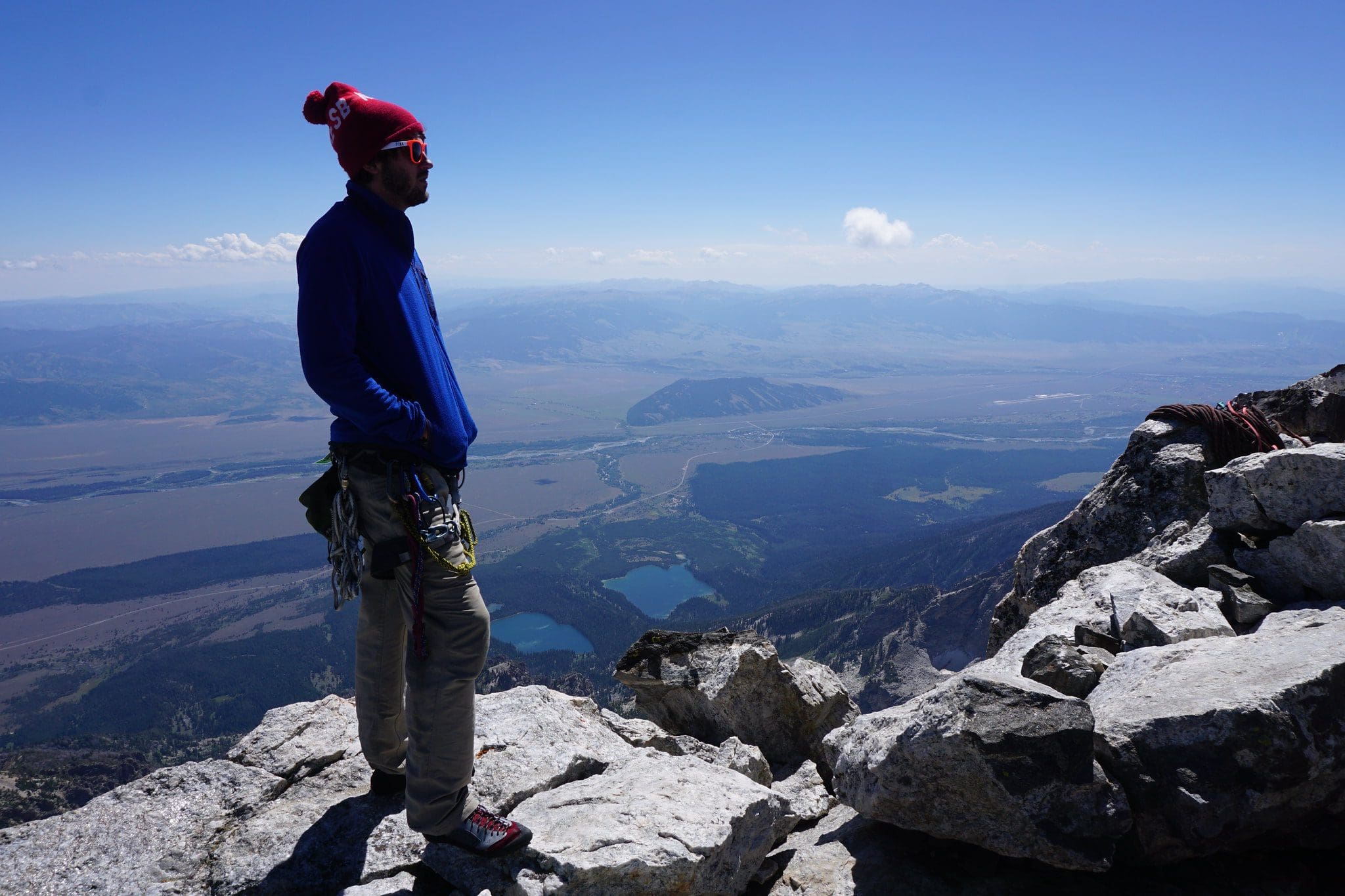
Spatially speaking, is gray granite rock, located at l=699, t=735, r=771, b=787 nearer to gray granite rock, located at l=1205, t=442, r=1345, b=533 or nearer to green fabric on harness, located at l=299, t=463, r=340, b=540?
green fabric on harness, located at l=299, t=463, r=340, b=540

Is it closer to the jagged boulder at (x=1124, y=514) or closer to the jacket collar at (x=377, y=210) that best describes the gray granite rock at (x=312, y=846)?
the jacket collar at (x=377, y=210)

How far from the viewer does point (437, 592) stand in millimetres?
4145

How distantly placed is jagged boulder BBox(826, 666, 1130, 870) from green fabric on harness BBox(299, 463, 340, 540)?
3907mm

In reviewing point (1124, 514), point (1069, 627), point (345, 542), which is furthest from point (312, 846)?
point (1124, 514)

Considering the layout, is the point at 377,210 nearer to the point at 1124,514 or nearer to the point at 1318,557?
the point at 1318,557

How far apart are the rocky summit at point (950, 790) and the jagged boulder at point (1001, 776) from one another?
0.01m

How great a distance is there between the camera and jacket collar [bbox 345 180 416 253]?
13.8ft

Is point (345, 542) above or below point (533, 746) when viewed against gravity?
above

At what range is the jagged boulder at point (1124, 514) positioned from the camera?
8.16m

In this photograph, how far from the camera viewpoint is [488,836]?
4199 mm

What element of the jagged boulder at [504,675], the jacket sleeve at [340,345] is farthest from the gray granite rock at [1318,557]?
the jagged boulder at [504,675]

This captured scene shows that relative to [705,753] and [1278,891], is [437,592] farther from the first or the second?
[1278,891]

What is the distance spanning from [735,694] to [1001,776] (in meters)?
4.10

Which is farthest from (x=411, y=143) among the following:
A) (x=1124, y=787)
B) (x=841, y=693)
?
(x=841, y=693)
